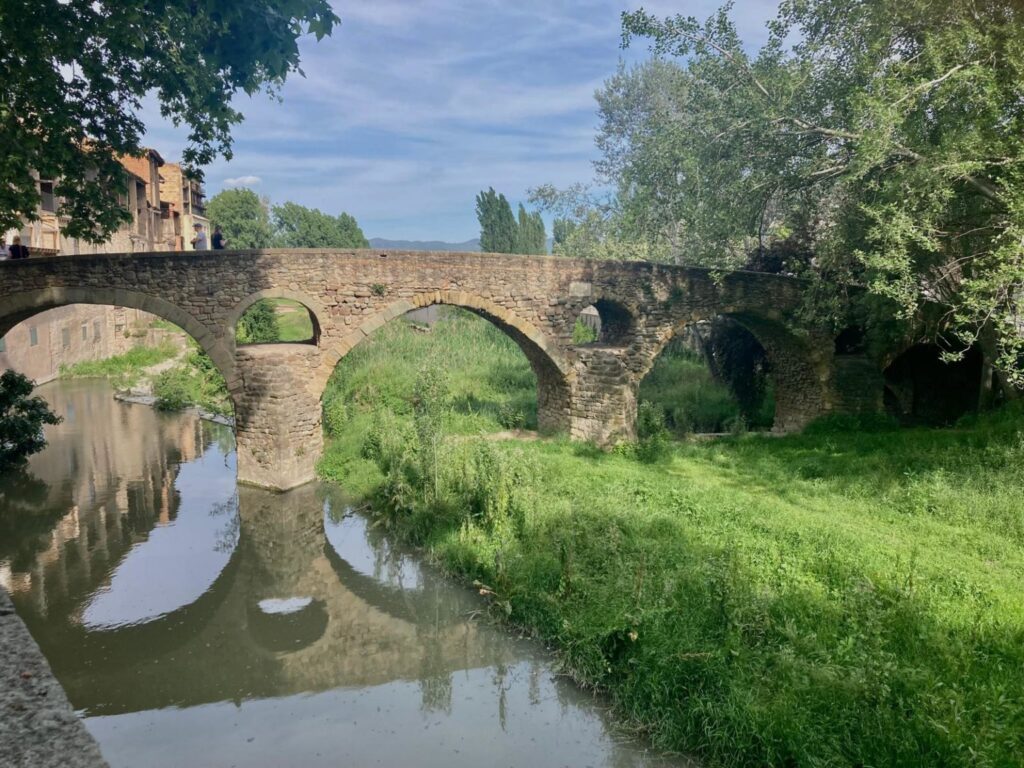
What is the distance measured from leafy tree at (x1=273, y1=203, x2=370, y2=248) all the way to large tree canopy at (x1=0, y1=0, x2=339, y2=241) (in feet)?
154

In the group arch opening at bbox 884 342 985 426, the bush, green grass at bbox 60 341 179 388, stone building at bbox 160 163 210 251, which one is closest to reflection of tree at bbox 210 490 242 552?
the bush

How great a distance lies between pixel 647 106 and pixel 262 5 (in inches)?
855

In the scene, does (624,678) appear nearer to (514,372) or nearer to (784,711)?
(784,711)

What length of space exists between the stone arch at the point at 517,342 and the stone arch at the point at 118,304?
1581 mm

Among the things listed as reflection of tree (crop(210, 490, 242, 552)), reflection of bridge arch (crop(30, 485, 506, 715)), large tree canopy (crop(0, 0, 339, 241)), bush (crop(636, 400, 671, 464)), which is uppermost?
large tree canopy (crop(0, 0, 339, 241))

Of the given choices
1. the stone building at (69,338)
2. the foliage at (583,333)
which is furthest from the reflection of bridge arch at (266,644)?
the foliage at (583,333)

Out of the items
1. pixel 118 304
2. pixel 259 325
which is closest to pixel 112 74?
pixel 118 304

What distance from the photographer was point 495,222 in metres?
41.5

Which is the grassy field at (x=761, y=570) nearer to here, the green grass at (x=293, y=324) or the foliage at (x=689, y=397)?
the foliage at (x=689, y=397)

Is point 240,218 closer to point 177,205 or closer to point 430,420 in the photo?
point 177,205

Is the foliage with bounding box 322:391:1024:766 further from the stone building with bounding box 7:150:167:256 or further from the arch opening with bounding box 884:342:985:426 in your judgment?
the stone building with bounding box 7:150:167:256

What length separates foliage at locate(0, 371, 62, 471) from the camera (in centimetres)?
1227

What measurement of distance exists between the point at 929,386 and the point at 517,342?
30.4ft

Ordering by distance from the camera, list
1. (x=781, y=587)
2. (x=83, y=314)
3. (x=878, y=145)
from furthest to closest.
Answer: (x=83, y=314), (x=878, y=145), (x=781, y=587)
